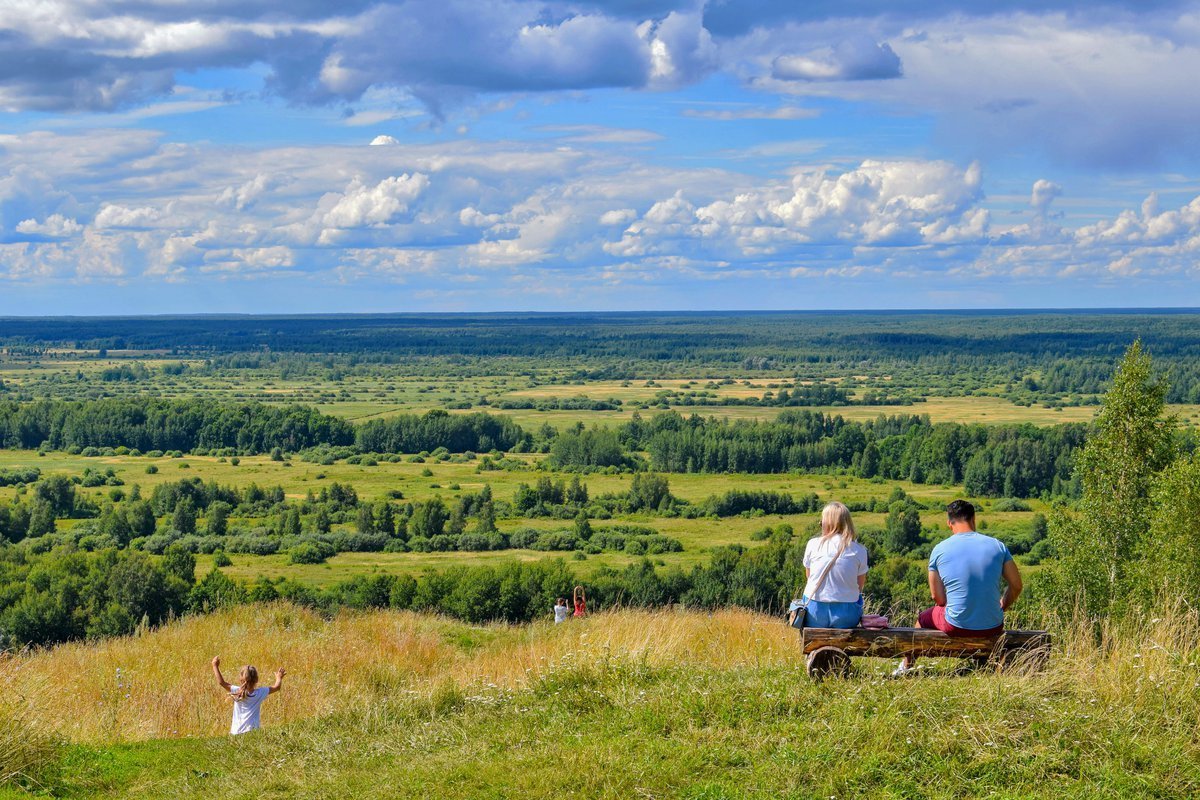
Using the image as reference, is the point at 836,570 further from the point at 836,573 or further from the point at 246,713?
the point at 246,713

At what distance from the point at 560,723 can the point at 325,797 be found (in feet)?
6.69

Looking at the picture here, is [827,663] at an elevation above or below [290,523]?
above

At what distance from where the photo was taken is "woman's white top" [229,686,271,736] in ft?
37.1

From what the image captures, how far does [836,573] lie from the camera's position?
998cm

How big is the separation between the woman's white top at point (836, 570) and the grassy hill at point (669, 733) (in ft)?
2.23

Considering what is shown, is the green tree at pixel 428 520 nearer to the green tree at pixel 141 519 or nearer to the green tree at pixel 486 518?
the green tree at pixel 486 518

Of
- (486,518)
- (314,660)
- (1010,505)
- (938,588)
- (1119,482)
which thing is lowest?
(486,518)

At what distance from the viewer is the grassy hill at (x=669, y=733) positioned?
8172 millimetres

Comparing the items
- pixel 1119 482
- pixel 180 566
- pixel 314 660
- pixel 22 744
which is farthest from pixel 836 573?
pixel 180 566

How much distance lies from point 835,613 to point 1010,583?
1494 mm

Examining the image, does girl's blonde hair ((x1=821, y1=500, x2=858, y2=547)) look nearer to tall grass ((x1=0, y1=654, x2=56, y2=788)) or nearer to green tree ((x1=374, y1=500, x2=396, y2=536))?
tall grass ((x1=0, y1=654, x2=56, y2=788))

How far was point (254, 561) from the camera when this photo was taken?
70.2 m

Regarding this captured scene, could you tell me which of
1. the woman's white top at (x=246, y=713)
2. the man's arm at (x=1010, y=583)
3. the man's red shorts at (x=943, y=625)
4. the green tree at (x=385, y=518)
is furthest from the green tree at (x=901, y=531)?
the woman's white top at (x=246, y=713)

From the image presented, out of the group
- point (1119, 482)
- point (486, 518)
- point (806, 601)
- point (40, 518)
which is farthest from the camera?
point (486, 518)
